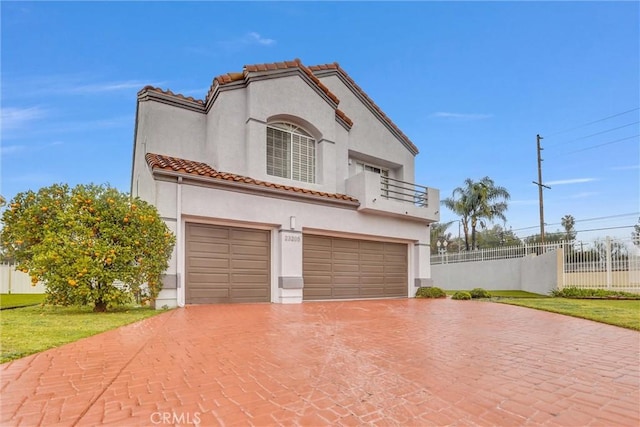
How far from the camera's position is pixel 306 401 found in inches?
120

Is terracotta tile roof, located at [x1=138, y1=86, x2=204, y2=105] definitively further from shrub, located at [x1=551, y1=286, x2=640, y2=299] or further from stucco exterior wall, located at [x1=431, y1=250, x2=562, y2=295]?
shrub, located at [x1=551, y1=286, x2=640, y2=299]

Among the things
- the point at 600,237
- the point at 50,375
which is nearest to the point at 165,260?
→ the point at 50,375

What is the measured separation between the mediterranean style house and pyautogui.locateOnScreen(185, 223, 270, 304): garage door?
3 cm

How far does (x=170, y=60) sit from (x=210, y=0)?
4.26 meters

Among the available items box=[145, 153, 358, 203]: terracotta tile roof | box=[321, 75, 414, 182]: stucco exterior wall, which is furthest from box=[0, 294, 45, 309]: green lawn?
box=[321, 75, 414, 182]: stucco exterior wall

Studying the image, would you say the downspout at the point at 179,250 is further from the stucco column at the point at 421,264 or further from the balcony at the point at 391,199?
the stucco column at the point at 421,264

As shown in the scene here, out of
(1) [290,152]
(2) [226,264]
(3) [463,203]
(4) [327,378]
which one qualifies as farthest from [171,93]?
(3) [463,203]

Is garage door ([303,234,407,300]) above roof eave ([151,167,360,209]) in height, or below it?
below

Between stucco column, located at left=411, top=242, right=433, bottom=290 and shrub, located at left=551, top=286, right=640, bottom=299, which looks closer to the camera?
shrub, located at left=551, top=286, right=640, bottom=299

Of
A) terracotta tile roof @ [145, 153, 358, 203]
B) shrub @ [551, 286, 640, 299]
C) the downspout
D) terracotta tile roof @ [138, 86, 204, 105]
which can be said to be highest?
terracotta tile roof @ [138, 86, 204, 105]

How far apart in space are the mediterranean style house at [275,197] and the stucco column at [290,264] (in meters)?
0.04

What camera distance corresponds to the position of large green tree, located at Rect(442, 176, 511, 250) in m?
30.0

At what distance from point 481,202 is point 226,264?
25.4 m

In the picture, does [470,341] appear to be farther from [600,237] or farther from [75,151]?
[75,151]
